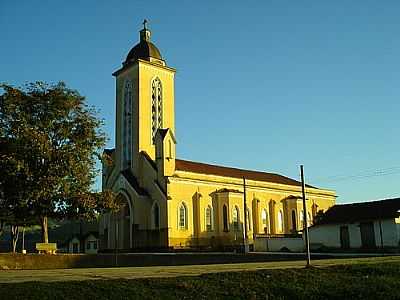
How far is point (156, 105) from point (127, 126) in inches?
183

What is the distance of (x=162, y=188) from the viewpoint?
5900cm

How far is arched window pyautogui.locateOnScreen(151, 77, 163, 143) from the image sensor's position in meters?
65.4

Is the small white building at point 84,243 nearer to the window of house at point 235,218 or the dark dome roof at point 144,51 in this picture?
the window of house at point 235,218

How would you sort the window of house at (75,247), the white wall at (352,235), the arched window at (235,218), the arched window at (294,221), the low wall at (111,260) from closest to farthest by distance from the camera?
1. the low wall at (111,260)
2. the white wall at (352,235)
3. the arched window at (235,218)
4. the arched window at (294,221)
5. the window of house at (75,247)

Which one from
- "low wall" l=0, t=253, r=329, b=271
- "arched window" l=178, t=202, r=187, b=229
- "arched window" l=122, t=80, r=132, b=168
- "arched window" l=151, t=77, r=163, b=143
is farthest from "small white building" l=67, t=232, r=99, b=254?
"low wall" l=0, t=253, r=329, b=271

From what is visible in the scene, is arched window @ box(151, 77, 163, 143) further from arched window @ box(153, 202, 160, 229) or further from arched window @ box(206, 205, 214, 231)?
arched window @ box(206, 205, 214, 231)

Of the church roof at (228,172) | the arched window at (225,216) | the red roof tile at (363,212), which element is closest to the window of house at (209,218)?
the arched window at (225,216)

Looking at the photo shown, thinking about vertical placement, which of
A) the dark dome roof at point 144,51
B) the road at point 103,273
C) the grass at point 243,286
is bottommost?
the grass at point 243,286

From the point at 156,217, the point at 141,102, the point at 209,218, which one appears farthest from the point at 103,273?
the point at 141,102

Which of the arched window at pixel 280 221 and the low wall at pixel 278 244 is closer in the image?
the low wall at pixel 278 244

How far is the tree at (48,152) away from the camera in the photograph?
34.2 m

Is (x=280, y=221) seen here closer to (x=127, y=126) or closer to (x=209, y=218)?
(x=209, y=218)

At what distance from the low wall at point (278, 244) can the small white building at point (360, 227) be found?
158 centimetres

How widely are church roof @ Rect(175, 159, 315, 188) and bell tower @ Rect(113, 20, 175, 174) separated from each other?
14.7 feet
